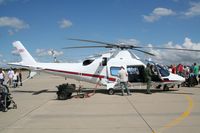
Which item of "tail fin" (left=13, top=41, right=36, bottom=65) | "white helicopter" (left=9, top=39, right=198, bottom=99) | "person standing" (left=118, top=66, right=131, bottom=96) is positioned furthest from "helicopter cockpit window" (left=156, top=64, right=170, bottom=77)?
"tail fin" (left=13, top=41, right=36, bottom=65)

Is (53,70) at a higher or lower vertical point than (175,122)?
higher

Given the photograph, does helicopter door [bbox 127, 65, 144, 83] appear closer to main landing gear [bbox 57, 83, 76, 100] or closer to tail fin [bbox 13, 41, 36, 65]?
main landing gear [bbox 57, 83, 76, 100]

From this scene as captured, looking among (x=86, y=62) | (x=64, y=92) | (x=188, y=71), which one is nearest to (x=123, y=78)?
(x=86, y=62)

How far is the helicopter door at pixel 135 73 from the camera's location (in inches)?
667

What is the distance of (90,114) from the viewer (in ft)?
32.4

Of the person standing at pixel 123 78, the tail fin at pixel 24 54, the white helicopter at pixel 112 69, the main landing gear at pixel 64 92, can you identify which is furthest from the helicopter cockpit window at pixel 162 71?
the tail fin at pixel 24 54

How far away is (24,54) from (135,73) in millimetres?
7434

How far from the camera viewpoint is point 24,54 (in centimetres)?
1855

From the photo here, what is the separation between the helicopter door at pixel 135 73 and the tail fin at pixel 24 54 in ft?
20.8

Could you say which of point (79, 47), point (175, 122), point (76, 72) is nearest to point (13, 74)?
point (76, 72)

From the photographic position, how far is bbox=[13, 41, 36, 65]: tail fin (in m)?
18.4

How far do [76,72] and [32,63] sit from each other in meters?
3.08

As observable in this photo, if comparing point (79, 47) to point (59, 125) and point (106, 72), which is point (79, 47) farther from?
point (59, 125)

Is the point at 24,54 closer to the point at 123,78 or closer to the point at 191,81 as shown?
the point at 123,78
